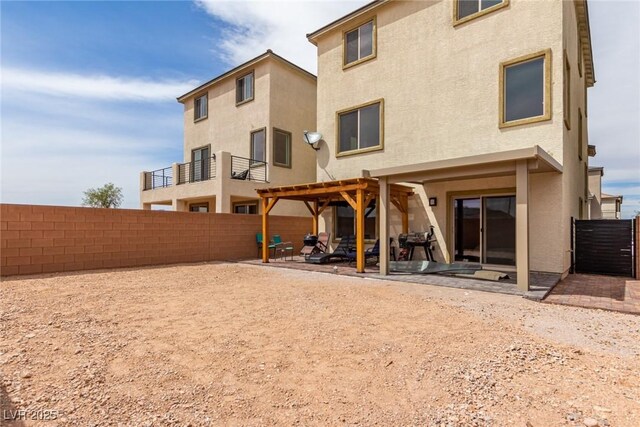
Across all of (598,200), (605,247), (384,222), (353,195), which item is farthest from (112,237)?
(598,200)

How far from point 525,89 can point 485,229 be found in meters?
3.86

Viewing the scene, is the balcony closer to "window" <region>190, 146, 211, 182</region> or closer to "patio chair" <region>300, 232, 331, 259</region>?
"window" <region>190, 146, 211, 182</region>

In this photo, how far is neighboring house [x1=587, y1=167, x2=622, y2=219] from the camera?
23366 mm

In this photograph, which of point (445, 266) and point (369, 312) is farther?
point (445, 266)

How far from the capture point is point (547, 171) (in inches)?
319

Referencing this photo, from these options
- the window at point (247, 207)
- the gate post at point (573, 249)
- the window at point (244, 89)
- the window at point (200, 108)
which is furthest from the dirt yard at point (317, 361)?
the window at point (200, 108)

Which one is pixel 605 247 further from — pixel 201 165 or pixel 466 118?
pixel 201 165

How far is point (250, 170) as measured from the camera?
15625mm

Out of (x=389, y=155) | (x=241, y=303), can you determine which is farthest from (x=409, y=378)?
(x=389, y=155)

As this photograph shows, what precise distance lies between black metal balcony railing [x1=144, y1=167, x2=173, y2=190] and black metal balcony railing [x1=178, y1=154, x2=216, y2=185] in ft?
2.01

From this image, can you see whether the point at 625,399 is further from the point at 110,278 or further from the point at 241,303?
the point at 110,278

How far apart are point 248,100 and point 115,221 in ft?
29.0

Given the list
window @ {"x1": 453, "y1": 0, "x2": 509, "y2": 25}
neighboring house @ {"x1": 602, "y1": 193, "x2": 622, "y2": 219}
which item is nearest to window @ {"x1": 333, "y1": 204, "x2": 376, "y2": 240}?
window @ {"x1": 453, "y1": 0, "x2": 509, "y2": 25}

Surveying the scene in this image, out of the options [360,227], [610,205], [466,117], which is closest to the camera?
[360,227]
